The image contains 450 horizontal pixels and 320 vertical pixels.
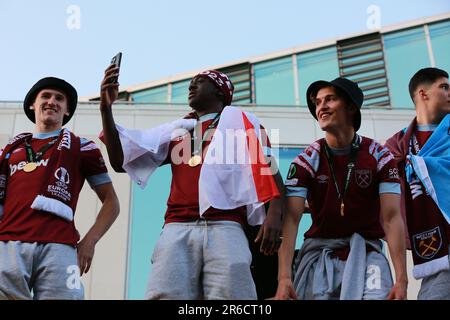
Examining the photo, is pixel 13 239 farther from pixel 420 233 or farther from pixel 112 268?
pixel 112 268

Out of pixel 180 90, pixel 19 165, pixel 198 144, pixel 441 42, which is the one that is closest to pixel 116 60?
pixel 198 144

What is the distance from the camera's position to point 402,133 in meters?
5.28

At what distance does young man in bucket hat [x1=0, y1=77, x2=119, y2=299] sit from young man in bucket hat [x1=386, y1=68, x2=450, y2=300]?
2081mm

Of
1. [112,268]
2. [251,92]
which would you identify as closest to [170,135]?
[112,268]

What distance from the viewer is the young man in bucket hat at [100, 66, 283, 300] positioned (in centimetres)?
403

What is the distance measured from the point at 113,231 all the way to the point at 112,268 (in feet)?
1.96

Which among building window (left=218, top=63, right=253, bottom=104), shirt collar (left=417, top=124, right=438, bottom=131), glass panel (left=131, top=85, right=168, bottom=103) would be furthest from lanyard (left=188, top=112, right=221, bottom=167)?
glass panel (left=131, top=85, right=168, bottom=103)

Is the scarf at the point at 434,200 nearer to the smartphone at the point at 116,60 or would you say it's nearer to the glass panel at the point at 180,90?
the smartphone at the point at 116,60

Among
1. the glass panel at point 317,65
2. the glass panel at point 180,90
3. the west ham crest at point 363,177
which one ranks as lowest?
the west ham crest at point 363,177

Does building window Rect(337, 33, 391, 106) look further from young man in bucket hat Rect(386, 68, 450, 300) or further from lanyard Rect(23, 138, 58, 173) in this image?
lanyard Rect(23, 138, 58, 173)

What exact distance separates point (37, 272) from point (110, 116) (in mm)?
1088

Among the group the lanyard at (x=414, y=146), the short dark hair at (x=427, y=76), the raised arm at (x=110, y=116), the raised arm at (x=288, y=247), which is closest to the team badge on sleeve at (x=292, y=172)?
the raised arm at (x=288, y=247)

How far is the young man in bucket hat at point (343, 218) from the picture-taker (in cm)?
426

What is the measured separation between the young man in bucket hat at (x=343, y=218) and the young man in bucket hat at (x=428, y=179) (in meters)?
0.27
